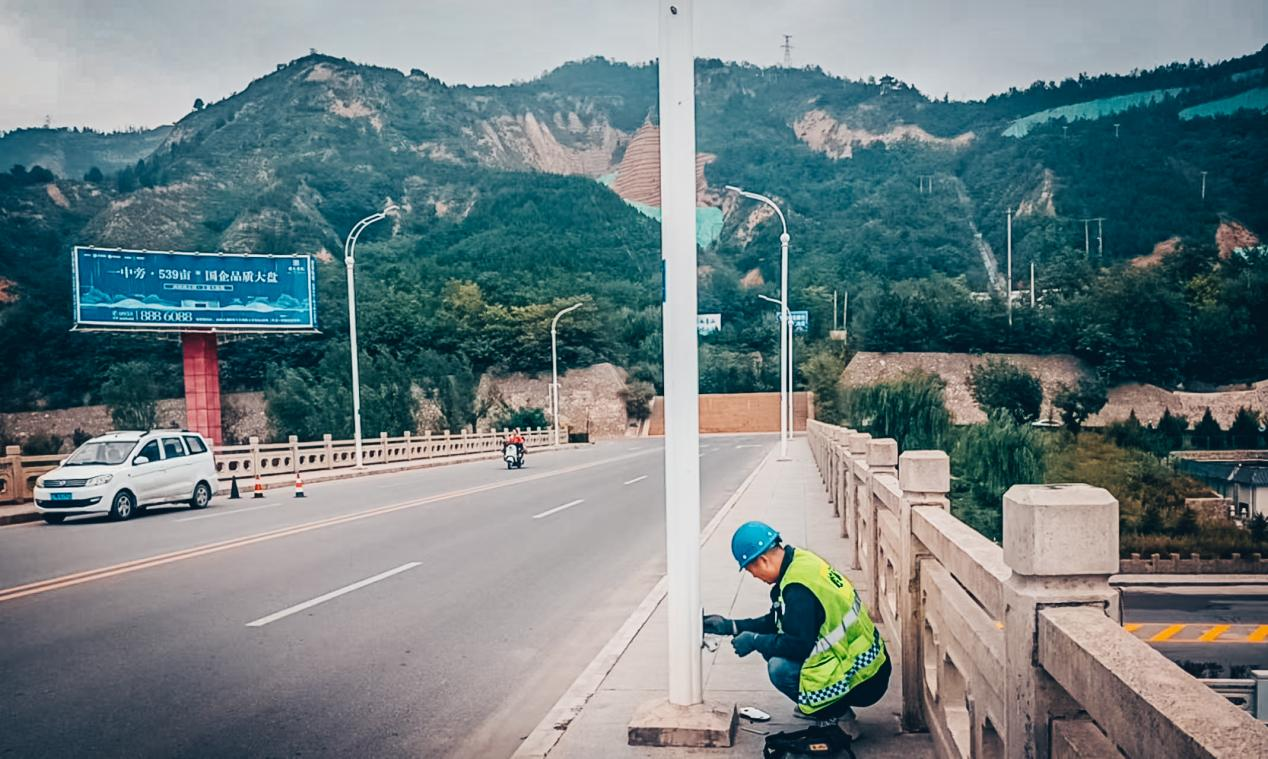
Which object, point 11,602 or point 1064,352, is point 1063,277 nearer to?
point 1064,352

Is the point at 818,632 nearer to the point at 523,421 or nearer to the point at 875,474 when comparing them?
the point at 875,474

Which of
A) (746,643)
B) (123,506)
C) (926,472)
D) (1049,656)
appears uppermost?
(926,472)

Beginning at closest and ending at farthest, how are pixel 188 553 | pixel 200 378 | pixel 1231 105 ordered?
1. pixel 188 553
2. pixel 200 378
3. pixel 1231 105

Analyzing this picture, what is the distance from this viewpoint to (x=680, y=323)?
4.89 meters

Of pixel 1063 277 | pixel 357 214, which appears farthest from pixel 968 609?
pixel 357 214

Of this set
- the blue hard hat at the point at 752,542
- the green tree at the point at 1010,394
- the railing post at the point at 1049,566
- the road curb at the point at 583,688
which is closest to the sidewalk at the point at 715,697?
the road curb at the point at 583,688

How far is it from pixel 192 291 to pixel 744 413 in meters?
61.2

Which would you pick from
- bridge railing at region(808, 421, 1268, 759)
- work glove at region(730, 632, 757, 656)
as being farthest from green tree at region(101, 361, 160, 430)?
bridge railing at region(808, 421, 1268, 759)

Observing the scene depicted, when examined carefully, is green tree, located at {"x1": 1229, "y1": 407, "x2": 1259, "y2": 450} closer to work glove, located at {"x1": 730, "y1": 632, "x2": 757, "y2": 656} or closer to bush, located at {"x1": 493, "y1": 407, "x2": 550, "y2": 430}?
bush, located at {"x1": 493, "y1": 407, "x2": 550, "y2": 430}

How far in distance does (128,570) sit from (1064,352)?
272 feet

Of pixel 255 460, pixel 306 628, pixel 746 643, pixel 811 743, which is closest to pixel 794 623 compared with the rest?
pixel 746 643

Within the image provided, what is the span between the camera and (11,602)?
9.12 meters

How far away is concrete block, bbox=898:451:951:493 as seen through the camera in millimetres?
4716

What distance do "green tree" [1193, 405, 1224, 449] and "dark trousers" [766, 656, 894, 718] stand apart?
67.8 m
